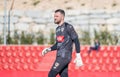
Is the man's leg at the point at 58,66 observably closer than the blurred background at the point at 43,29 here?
Yes

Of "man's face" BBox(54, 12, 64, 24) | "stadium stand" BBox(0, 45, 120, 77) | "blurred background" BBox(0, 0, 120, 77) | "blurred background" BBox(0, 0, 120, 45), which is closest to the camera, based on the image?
"man's face" BBox(54, 12, 64, 24)

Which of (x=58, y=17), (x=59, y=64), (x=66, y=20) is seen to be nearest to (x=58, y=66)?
(x=59, y=64)

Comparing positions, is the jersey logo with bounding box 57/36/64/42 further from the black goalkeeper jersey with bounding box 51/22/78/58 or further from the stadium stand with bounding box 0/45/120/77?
the stadium stand with bounding box 0/45/120/77

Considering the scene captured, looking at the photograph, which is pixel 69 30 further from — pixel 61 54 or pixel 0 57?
pixel 0 57

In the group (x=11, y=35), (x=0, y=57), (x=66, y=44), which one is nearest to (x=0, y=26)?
(x=11, y=35)

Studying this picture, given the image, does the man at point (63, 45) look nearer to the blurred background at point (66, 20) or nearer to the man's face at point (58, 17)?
the man's face at point (58, 17)

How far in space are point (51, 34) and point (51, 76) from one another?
12114 mm

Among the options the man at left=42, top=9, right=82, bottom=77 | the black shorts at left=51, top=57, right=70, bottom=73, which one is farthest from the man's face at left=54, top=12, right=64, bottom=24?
the black shorts at left=51, top=57, right=70, bottom=73

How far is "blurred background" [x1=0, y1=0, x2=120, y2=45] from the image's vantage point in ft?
63.2

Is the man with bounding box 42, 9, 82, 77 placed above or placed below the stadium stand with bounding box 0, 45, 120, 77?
above

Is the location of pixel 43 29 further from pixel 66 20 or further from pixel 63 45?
pixel 63 45

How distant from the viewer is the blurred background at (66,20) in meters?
19.3

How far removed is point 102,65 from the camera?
49.8ft

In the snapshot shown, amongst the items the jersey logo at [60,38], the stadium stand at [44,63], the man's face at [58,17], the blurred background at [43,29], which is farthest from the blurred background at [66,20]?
the man's face at [58,17]
